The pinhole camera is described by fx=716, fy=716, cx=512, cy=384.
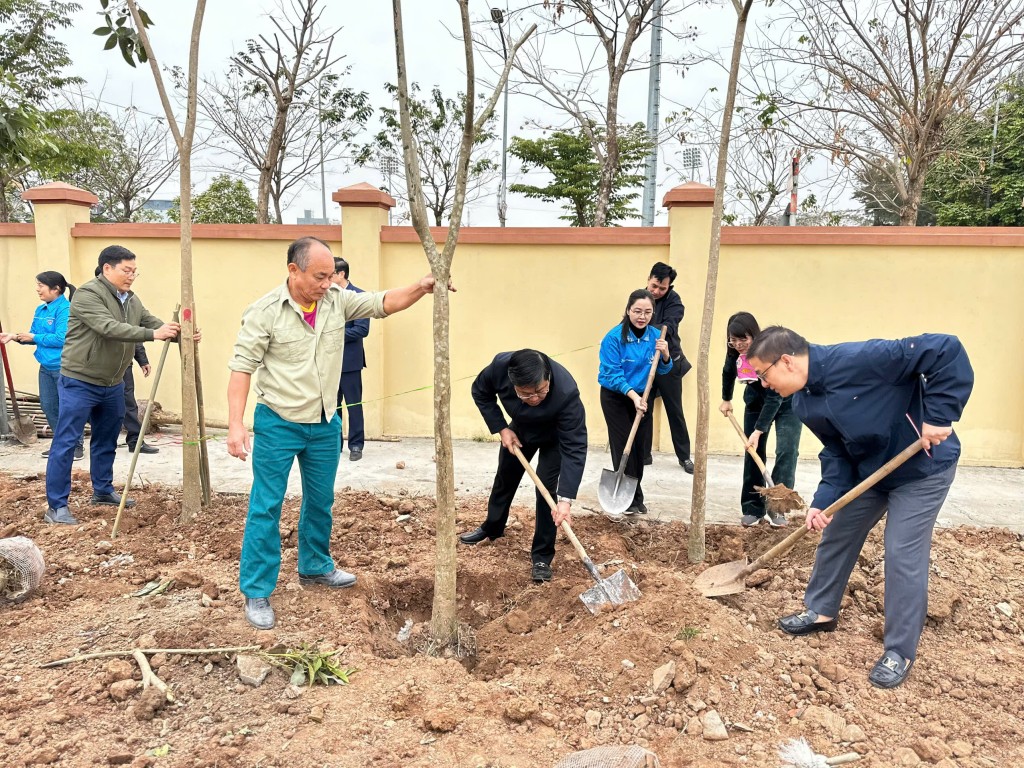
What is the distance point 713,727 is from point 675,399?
10.3 feet

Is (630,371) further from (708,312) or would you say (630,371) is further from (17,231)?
(17,231)

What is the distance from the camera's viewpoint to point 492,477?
5.72m

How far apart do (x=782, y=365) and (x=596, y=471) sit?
10.6ft

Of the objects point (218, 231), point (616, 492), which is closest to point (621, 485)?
point (616, 492)

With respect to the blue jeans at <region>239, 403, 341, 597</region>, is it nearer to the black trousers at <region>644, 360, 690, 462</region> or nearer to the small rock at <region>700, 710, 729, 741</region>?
the small rock at <region>700, 710, 729, 741</region>

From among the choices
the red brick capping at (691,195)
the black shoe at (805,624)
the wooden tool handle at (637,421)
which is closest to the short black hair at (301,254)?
the wooden tool handle at (637,421)

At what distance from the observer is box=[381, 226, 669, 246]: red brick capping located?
6383mm

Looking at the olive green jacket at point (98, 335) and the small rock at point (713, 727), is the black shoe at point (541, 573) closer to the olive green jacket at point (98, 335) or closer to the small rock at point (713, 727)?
the small rock at point (713, 727)

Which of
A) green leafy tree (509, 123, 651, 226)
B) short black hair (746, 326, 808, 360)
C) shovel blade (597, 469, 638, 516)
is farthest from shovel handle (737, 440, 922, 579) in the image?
green leafy tree (509, 123, 651, 226)

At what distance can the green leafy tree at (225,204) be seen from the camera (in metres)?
20.5

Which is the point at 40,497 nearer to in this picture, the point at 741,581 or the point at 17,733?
the point at 17,733

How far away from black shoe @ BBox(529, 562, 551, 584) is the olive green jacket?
2561 mm

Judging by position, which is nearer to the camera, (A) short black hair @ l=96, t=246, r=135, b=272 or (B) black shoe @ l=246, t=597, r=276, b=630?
(B) black shoe @ l=246, t=597, r=276, b=630

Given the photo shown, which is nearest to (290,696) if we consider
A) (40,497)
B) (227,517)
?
(227,517)
